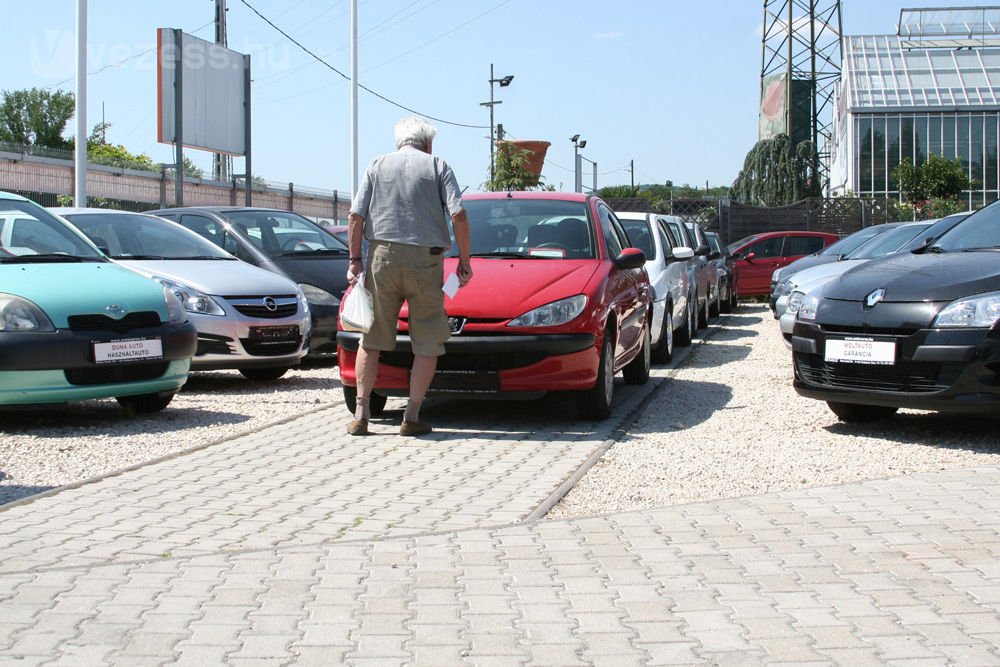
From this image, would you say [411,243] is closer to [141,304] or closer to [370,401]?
[370,401]

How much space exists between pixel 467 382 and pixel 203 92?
26096 millimetres

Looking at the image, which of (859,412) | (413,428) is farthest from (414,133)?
(859,412)

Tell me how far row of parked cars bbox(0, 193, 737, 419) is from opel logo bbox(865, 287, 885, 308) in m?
1.76

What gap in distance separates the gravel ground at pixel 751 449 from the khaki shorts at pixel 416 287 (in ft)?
4.40

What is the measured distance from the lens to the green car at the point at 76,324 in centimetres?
770

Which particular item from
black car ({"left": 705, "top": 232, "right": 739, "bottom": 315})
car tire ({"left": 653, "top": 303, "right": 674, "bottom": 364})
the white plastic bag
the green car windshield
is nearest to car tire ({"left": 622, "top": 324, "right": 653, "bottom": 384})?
car tire ({"left": 653, "top": 303, "right": 674, "bottom": 364})

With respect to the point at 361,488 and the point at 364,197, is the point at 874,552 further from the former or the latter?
the point at 364,197

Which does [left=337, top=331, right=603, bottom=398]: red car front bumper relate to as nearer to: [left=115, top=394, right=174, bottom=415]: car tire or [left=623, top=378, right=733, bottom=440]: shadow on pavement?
[left=623, top=378, right=733, bottom=440]: shadow on pavement

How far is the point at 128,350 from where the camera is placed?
26.7ft

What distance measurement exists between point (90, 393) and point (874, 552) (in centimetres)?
519

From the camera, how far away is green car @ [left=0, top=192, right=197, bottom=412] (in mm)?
7695

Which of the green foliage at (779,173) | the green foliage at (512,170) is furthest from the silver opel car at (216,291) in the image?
the green foliage at (779,173)

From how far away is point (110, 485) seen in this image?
247 inches

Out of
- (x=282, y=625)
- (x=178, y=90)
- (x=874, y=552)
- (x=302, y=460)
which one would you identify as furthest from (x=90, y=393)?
(x=178, y=90)
